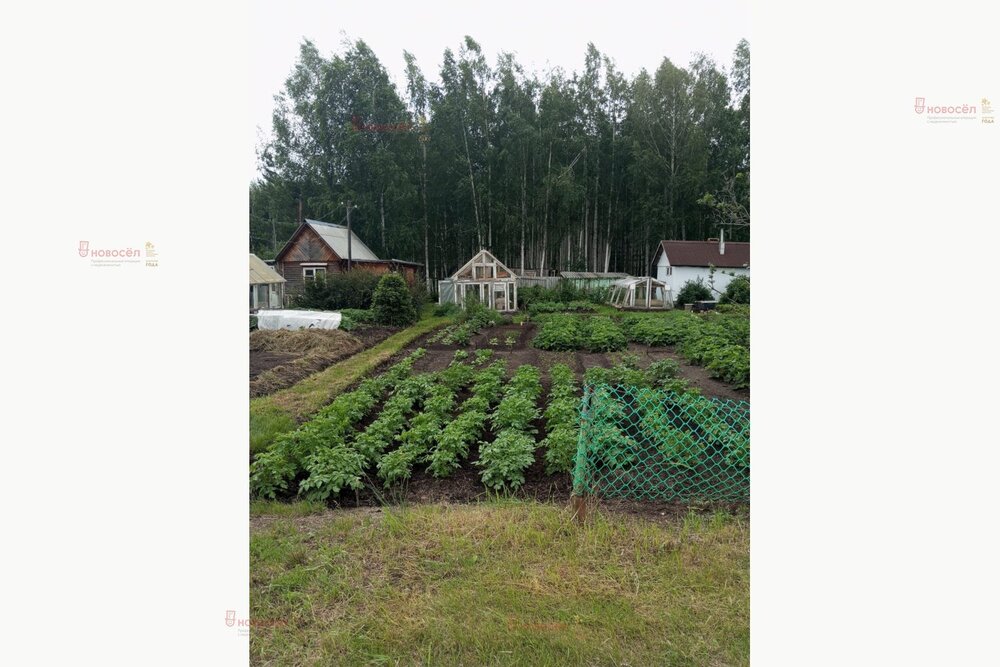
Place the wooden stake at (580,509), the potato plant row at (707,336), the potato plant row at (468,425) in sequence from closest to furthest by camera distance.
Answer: the wooden stake at (580,509) → the potato plant row at (468,425) → the potato plant row at (707,336)

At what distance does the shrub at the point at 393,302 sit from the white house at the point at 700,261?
5.32ft

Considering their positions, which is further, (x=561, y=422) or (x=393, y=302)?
(x=561, y=422)

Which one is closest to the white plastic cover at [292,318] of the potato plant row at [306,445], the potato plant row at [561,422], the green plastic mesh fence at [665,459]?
the potato plant row at [306,445]

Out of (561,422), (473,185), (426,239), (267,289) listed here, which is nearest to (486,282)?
(426,239)

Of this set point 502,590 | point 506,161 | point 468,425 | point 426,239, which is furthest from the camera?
point 468,425

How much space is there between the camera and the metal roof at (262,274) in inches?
103

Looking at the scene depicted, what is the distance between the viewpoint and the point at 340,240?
292 cm

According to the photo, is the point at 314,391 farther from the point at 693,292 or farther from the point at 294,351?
the point at 693,292

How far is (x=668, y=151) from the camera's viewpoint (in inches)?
108

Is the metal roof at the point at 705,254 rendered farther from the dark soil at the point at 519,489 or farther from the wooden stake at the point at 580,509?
the wooden stake at the point at 580,509

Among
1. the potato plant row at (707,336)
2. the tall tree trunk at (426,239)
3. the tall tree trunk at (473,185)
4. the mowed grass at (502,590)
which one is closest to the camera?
the mowed grass at (502,590)

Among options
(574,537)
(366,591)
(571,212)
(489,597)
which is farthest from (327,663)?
(571,212)

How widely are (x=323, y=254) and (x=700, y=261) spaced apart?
2231 mm

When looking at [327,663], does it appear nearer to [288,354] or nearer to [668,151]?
[288,354]
